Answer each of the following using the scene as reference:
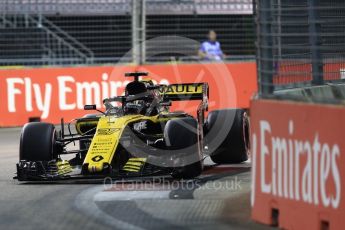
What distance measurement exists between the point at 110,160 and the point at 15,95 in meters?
8.70

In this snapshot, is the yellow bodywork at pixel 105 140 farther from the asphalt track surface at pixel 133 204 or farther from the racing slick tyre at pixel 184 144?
the racing slick tyre at pixel 184 144

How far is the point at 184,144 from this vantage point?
1080cm

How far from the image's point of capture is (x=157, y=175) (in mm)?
10828

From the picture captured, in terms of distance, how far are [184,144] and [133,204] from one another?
5.41ft

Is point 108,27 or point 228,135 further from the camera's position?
point 108,27

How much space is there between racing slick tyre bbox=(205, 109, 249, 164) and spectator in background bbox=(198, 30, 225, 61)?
374 inches

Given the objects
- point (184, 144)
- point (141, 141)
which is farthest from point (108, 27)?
point (184, 144)

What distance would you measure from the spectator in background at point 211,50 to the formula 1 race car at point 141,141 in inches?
373

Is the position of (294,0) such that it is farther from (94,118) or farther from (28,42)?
(28,42)

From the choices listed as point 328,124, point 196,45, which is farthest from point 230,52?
point 328,124

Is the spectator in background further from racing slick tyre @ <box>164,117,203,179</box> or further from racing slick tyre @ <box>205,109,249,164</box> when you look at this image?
racing slick tyre @ <box>164,117,203,179</box>

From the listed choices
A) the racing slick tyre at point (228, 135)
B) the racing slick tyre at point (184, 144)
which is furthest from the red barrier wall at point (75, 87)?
the racing slick tyre at point (184, 144)

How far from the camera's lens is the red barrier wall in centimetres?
1914

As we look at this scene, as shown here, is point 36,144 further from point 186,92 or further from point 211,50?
point 211,50
